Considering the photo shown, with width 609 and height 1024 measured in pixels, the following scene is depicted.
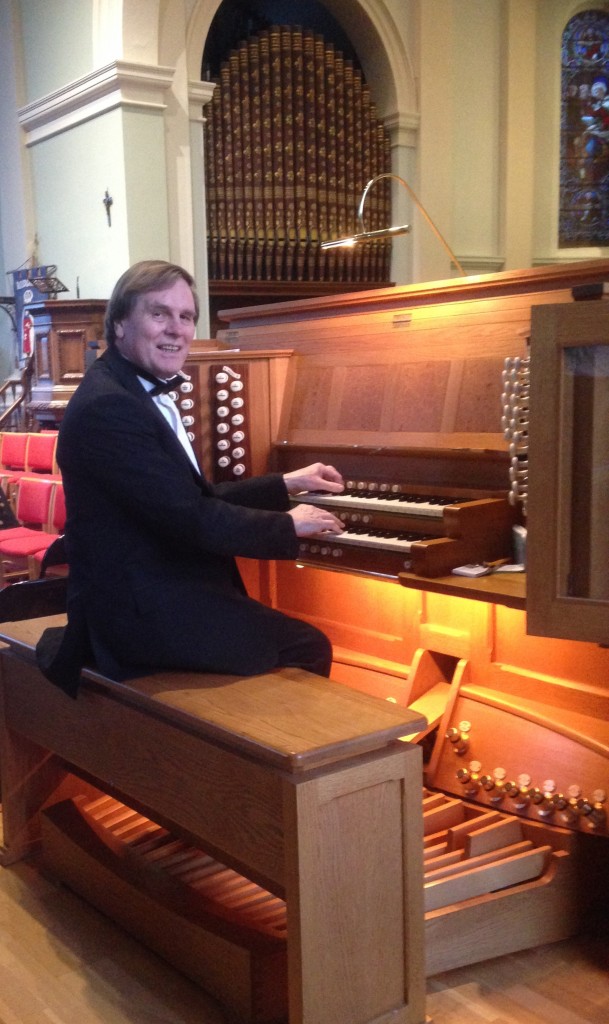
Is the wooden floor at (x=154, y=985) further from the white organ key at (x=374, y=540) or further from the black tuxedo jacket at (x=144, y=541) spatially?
the white organ key at (x=374, y=540)

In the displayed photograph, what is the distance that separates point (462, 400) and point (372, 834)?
4.46 ft

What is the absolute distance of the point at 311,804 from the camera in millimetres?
1722

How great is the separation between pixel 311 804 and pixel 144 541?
730mm

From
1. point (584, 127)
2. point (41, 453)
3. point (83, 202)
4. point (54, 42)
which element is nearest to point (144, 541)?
point (41, 453)

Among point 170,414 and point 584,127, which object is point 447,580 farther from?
point 584,127

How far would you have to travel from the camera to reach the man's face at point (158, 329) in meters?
2.24

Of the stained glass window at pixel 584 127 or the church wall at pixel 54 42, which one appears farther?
the stained glass window at pixel 584 127

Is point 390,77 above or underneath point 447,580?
above

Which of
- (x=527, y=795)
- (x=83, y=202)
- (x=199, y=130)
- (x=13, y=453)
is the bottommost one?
(x=527, y=795)

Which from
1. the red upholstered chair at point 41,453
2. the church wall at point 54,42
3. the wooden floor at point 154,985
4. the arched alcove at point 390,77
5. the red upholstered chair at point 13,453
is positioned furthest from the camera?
the arched alcove at point 390,77

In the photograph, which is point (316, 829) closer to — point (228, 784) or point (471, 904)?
point (228, 784)

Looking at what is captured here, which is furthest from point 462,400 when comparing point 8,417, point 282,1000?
point 8,417

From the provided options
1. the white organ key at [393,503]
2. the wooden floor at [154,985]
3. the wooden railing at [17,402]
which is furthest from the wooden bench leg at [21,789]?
the wooden railing at [17,402]

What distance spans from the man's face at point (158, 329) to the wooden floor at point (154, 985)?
1.38m
